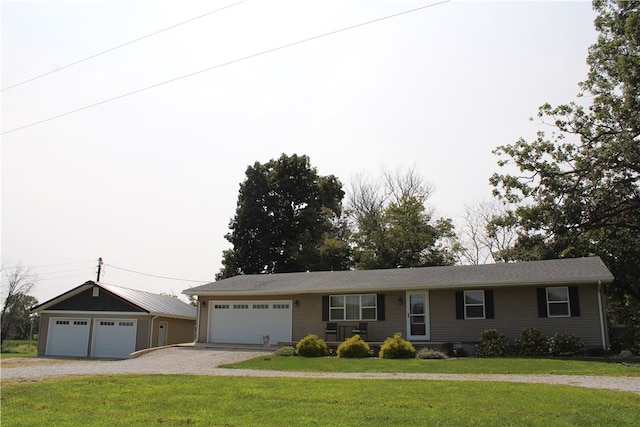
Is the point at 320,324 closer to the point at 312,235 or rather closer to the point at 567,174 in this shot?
the point at 567,174

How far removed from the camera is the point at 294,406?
9.02 meters

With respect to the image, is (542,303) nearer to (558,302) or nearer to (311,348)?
(558,302)

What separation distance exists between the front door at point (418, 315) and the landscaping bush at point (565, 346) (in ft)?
15.0

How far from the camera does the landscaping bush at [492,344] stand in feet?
61.4

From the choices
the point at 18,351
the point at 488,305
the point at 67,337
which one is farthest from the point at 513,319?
the point at 18,351

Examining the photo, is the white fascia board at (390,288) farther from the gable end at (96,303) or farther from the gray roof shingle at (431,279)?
the gable end at (96,303)

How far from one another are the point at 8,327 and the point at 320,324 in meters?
39.4

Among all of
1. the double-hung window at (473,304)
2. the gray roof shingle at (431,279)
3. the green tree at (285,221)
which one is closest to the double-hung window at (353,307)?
the gray roof shingle at (431,279)

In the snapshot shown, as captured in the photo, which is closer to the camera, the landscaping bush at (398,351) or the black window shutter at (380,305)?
the landscaping bush at (398,351)

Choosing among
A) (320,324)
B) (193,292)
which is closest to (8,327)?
(193,292)

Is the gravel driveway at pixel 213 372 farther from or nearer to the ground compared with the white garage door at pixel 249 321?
nearer to the ground

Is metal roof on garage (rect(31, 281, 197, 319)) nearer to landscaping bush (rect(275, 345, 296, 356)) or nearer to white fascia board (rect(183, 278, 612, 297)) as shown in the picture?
white fascia board (rect(183, 278, 612, 297))

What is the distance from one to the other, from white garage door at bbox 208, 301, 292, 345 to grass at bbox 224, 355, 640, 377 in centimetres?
577

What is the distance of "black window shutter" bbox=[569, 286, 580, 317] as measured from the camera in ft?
62.1
